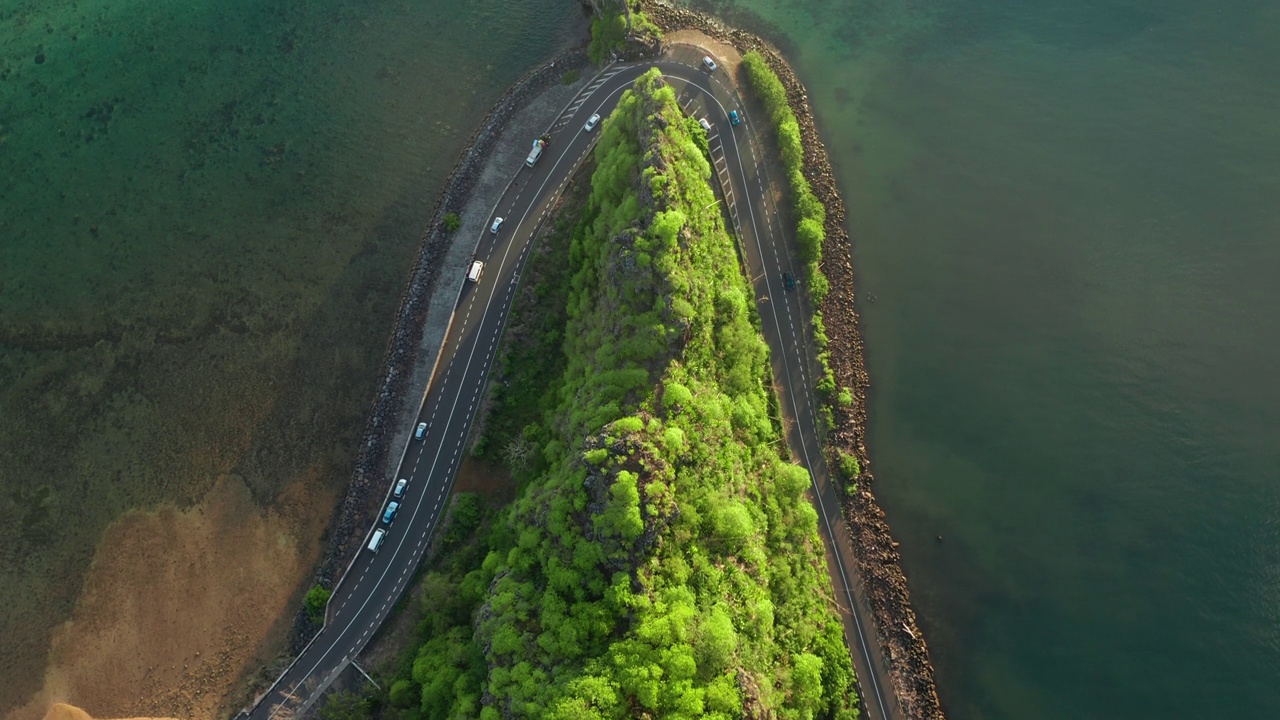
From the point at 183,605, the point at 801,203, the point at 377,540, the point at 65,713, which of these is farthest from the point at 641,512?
the point at 65,713

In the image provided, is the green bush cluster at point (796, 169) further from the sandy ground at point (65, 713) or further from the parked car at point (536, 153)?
the sandy ground at point (65, 713)

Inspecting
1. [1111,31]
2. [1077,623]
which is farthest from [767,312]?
[1111,31]

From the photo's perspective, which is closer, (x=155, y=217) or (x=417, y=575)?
(x=417, y=575)

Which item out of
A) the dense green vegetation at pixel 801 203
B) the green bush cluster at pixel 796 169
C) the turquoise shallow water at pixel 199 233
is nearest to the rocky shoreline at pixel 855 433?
the dense green vegetation at pixel 801 203

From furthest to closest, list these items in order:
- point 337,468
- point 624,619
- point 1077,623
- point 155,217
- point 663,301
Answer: point 155,217
point 337,468
point 1077,623
point 663,301
point 624,619

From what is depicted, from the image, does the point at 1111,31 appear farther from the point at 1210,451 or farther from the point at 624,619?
the point at 624,619
